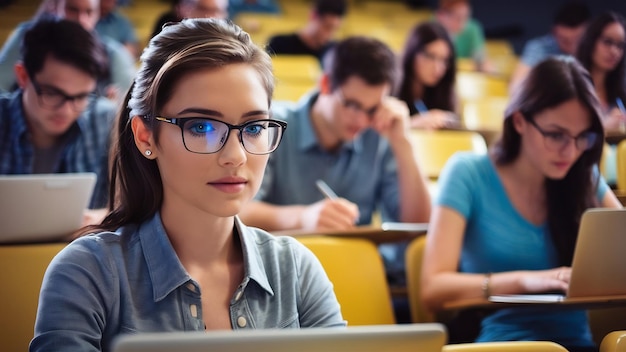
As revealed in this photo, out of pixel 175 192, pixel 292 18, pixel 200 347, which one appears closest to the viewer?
pixel 200 347

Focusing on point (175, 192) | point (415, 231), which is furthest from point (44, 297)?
point (415, 231)

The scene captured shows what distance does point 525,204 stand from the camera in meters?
2.02

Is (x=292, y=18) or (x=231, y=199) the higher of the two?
(x=292, y=18)

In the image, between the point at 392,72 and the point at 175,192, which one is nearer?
the point at 175,192

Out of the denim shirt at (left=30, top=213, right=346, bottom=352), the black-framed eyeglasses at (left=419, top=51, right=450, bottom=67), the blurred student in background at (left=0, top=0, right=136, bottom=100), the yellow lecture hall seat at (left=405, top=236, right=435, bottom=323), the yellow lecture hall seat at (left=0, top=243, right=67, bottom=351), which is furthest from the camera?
the black-framed eyeglasses at (left=419, top=51, right=450, bottom=67)

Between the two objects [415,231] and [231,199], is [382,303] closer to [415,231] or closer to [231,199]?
[415,231]

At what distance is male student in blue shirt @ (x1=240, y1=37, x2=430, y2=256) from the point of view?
256cm

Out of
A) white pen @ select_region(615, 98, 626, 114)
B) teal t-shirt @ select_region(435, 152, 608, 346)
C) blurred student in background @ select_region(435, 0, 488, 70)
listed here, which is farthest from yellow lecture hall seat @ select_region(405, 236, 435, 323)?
blurred student in background @ select_region(435, 0, 488, 70)

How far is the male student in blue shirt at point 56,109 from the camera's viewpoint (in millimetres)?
2238

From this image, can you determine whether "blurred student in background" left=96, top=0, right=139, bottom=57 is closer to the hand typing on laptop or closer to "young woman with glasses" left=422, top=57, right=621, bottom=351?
"young woman with glasses" left=422, top=57, right=621, bottom=351

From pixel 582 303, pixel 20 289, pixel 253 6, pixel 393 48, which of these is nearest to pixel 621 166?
pixel 582 303

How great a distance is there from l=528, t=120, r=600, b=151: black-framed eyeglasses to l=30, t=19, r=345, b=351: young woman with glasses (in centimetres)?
83

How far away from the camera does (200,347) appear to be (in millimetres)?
773

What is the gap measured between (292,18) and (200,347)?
19.7 ft
